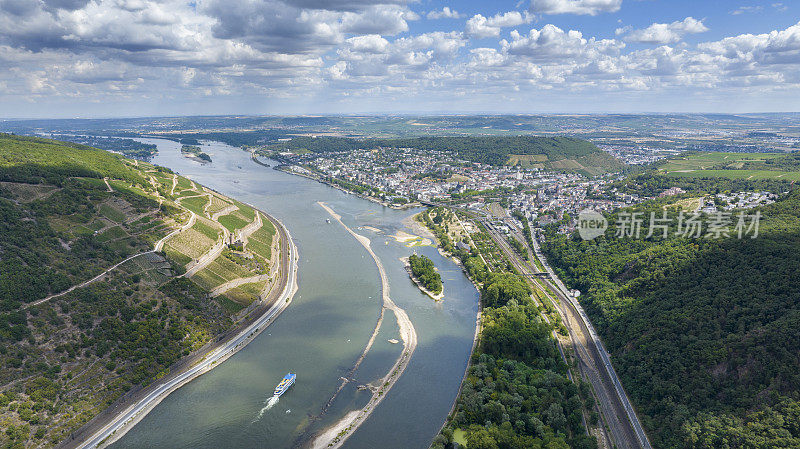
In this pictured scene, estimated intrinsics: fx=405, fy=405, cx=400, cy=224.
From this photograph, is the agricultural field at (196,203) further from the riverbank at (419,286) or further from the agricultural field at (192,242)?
the riverbank at (419,286)

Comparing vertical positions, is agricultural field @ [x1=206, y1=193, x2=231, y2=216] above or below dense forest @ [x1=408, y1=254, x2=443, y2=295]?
above

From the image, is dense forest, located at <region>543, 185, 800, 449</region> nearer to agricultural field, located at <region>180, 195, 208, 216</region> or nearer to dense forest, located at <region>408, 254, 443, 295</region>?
dense forest, located at <region>408, 254, 443, 295</region>

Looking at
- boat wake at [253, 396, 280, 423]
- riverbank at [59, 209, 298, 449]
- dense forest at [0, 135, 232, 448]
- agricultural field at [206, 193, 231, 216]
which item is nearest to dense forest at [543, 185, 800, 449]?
boat wake at [253, 396, 280, 423]

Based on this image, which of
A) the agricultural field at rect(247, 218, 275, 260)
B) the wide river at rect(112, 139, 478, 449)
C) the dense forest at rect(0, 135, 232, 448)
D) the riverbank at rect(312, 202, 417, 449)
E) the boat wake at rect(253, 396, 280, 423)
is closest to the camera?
the dense forest at rect(0, 135, 232, 448)

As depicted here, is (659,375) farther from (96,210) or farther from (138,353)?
(96,210)

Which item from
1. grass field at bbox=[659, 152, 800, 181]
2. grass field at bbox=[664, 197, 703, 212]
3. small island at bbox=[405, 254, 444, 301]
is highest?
grass field at bbox=[659, 152, 800, 181]

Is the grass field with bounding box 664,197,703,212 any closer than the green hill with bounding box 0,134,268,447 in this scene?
No

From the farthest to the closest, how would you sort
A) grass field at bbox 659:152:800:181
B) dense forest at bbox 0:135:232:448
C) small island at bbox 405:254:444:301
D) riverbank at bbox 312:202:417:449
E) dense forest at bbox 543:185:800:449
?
1. grass field at bbox 659:152:800:181
2. small island at bbox 405:254:444:301
3. riverbank at bbox 312:202:417:449
4. dense forest at bbox 0:135:232:448
5. dense forest at bbox 543:185:800:449

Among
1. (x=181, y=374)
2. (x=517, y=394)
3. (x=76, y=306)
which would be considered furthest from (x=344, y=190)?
Answer: (x=517, y=394)
